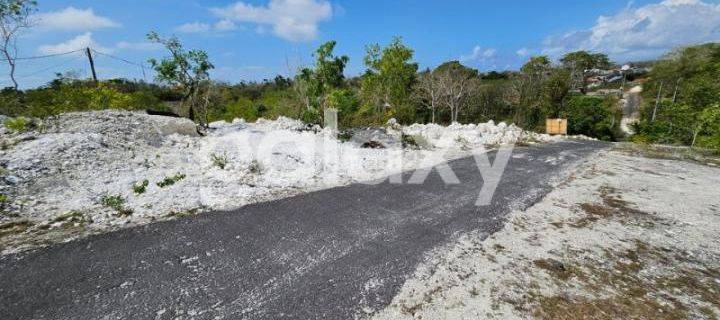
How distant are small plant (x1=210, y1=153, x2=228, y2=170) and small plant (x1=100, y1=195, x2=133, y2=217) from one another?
6.20 feet

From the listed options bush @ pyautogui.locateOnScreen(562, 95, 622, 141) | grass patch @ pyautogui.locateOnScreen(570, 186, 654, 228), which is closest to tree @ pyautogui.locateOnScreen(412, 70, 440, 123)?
bush @ pyautogui.locateOnScreen(562, 95, 622, 141)

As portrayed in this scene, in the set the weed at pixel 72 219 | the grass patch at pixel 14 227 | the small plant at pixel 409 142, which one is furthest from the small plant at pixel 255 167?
the small plant at pixel 409 142

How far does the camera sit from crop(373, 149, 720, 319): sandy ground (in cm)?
273

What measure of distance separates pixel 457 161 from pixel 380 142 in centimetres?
270

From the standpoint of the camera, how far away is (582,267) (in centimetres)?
337

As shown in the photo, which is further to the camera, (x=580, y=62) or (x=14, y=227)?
(x=580, y=62)

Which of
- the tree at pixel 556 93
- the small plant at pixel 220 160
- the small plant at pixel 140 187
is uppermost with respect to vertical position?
the tree at pixel 556 93

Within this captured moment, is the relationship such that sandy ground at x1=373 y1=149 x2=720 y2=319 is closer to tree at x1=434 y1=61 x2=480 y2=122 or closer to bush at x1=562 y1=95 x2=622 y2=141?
tree at x1=434 y1=61 x2=480 y2=122

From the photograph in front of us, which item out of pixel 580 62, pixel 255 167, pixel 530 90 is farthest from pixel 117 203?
pixel 580 62

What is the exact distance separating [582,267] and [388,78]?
2054 cm

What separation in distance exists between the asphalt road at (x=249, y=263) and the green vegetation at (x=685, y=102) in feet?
47.0

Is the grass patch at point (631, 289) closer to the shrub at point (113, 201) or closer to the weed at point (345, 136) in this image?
the shrub at point (113, 201)

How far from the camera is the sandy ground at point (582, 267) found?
8.95ft

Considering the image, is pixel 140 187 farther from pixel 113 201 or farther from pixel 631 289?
pixel 631 289
